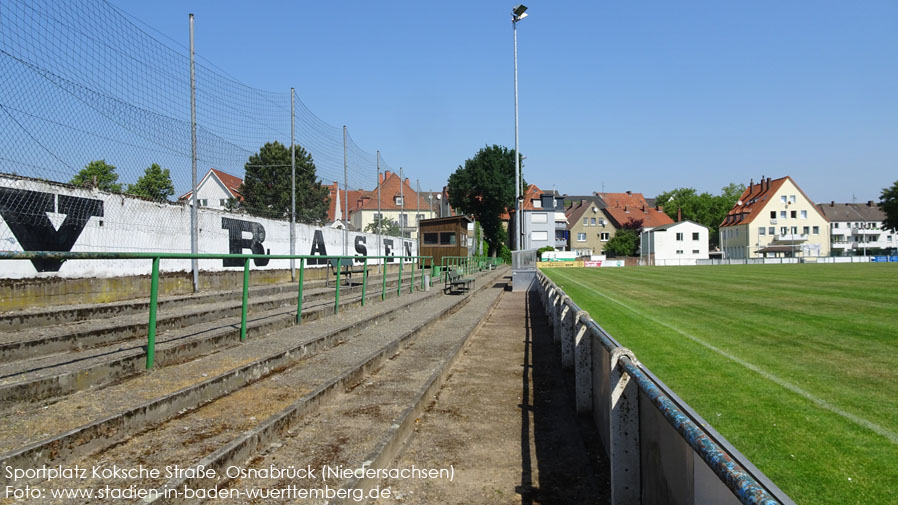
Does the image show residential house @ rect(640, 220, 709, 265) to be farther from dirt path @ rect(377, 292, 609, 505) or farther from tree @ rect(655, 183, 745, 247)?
dirt path @ rect(377, 292, 609, 505)

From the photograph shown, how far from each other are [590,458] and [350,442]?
173cm

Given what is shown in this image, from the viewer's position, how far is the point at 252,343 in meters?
6.97

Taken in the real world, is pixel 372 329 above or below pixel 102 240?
below

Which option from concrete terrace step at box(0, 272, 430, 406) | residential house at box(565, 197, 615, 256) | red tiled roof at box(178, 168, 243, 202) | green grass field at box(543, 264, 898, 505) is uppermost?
residential house at box(565, 197, 615, 256)

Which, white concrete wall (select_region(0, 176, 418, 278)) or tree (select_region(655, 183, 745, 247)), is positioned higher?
tree (select_region(655, 183, 745, 247))

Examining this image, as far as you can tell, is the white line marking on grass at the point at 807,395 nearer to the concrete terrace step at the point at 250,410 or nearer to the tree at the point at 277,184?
the concrete terrace step at the point at 250,410

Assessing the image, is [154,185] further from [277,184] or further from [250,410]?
[250,410]

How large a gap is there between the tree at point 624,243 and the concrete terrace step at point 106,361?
80.6 meters

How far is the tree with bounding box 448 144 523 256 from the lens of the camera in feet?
213

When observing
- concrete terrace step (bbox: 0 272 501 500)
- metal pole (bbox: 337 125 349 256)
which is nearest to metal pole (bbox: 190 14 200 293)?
concrete terrace step (bbox: 0 272 501 500)

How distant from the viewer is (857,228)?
102 meters

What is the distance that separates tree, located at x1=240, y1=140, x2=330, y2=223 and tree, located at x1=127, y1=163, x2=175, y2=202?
2356mm

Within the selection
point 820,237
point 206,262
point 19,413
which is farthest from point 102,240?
point 820,237

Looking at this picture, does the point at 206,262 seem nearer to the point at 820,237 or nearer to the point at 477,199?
the point at 477,199
